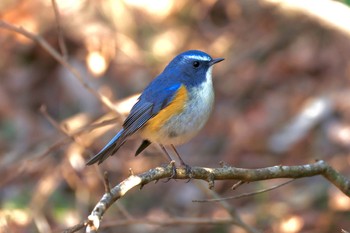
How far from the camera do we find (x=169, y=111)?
478 centimetres

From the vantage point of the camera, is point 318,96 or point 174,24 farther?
point 174,24

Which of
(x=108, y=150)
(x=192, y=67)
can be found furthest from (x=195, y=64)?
(x=108, y=150)

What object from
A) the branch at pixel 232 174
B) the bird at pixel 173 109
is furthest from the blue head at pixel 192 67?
the branch at pixel 232 174

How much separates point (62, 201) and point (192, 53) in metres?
3.33

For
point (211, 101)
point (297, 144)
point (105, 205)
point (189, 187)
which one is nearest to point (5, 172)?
point (189, 187)

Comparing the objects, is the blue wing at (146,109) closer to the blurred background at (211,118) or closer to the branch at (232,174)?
the branch at (232,174)

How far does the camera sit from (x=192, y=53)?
521cm

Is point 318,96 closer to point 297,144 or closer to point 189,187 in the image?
point 297,144

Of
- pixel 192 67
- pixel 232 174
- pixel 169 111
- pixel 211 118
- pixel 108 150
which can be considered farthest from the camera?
pixel 211 118

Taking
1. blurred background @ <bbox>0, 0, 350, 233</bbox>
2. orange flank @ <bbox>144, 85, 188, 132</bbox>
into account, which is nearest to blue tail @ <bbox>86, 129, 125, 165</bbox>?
orange flank @ <bbox>144, 85, 188, 132</bbox>

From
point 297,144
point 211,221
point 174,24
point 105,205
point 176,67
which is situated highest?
point 174,24

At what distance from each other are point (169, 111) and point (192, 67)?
0.51 m

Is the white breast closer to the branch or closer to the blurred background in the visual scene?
the branch

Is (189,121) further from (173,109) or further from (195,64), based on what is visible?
(195,64)
